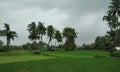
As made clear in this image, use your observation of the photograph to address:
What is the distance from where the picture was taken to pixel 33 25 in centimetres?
8350

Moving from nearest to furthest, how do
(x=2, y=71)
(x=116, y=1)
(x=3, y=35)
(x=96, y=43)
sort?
(x=2, y=71), (x=116, y=1), (x=3, y=35), (x=96, y=43)

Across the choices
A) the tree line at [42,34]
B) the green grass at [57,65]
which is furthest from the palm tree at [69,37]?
the green grass at [57,65]

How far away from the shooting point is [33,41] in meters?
86.9

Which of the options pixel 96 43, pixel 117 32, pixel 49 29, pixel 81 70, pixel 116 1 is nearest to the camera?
pixel 81 70

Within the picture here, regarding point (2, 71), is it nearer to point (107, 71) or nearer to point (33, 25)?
point (107, 71)

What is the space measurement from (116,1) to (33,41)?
4103 centimetres

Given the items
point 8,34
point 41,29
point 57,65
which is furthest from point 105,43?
point 57,65

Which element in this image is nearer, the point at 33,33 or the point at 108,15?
the point at 108,15

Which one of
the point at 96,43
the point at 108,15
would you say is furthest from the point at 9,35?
the point at 96,43

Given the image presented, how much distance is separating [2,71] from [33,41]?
70659 millimetres

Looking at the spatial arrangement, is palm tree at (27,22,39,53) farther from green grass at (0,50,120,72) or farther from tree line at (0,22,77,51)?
green grass at (0,50,120,72)

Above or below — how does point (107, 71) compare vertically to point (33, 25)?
below

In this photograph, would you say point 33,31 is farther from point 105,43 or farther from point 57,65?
point 57,65

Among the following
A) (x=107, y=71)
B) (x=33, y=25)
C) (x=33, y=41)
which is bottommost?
(x=107, y=71)
